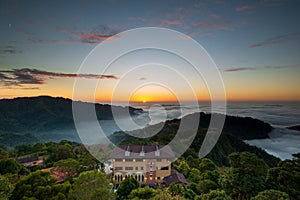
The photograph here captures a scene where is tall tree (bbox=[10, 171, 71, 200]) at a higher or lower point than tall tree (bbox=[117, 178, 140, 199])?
higher

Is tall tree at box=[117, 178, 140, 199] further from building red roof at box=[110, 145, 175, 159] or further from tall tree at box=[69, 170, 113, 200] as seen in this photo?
building red roof at box=[110, 145, 175, 159]

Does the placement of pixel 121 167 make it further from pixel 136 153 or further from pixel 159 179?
pixel 159 179

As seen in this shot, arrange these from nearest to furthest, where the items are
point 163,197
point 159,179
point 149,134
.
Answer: point 163,197, point 159,179, point 149,134

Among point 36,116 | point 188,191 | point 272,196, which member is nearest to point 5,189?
point 188,191

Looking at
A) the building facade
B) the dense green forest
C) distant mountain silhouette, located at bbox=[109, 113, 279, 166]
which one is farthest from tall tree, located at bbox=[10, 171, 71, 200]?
distant mountain silhouette, located at bbox=[109, 113, 279, 166]

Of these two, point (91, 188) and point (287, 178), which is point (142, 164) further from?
point (287, 178)

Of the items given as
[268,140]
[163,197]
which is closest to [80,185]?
[163,197]
